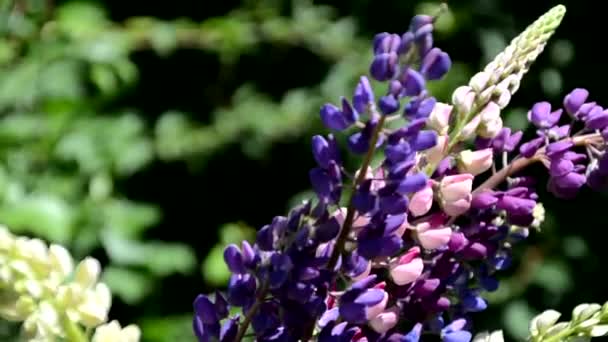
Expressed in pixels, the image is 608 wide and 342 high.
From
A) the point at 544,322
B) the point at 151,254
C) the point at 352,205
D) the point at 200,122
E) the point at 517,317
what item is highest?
the point at 352,205

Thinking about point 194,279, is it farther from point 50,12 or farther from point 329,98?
point 50,12

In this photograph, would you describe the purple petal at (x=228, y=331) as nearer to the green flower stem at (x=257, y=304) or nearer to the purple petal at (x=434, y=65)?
the green flower stem at (x=257, y=304)

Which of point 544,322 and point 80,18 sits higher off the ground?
point 544,322

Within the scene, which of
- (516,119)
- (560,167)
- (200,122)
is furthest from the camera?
(200,122)

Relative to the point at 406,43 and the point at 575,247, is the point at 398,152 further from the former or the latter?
the point at 575,247

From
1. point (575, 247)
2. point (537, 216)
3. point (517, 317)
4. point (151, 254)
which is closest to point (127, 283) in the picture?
point (151, 254)
